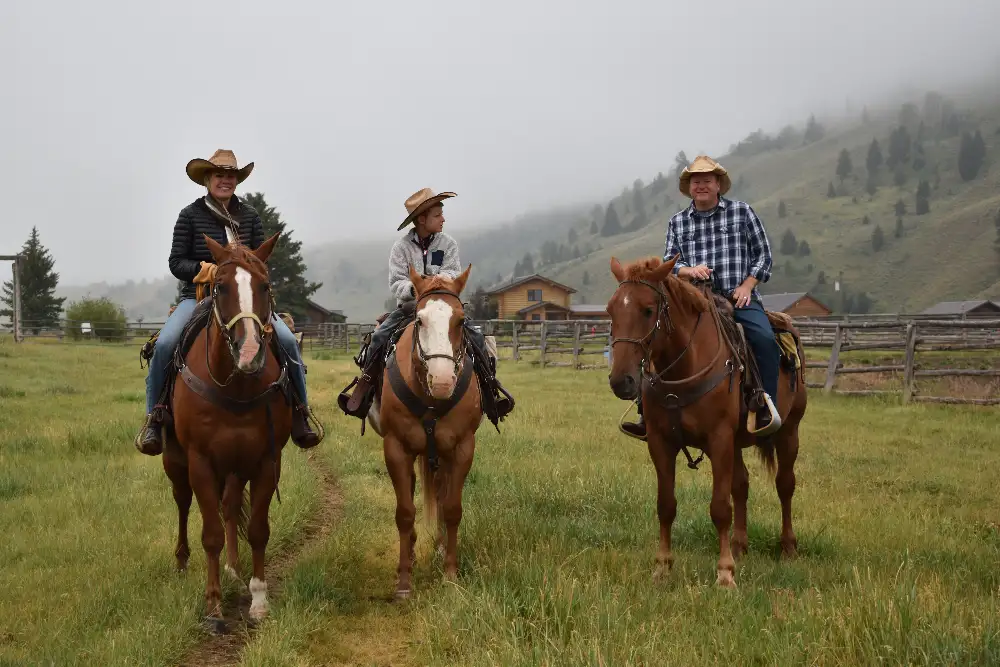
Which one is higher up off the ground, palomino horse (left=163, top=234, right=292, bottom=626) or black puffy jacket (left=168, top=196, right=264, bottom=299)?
black puffy jacket (left=168, top=196, right=264, bottom=299)

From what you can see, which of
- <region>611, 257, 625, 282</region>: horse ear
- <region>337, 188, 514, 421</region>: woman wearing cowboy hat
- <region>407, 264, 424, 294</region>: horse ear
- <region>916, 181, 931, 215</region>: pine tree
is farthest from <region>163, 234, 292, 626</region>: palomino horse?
<region>916, 181, 931, 215</region>: pine tree

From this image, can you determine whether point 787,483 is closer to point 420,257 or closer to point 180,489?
point 420,257

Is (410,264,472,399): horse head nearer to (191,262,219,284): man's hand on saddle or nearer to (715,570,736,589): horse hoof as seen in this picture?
(191,262,219,284): man's hand on saddle

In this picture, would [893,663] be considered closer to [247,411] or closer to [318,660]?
[318,660]

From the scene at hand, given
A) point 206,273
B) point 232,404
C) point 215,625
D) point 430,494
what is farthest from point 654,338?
point 215,625

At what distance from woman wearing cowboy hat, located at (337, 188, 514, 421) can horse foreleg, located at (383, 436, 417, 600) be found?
0.78m

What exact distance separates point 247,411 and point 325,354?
32212mm

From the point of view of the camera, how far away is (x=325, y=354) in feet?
A: 118

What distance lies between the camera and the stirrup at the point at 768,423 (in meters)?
5.30

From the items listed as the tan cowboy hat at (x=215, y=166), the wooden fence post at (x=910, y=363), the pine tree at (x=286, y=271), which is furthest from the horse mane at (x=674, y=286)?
the pine tree at (x=286, y=271)

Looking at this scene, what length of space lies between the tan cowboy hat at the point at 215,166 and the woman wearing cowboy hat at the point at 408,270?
1.46 metres

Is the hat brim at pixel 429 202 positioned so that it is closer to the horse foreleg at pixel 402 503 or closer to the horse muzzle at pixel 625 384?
the horse foreleg at pixel 402 503

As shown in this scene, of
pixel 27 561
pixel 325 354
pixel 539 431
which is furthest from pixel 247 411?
pixel 325 354

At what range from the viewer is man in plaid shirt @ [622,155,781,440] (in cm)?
574
